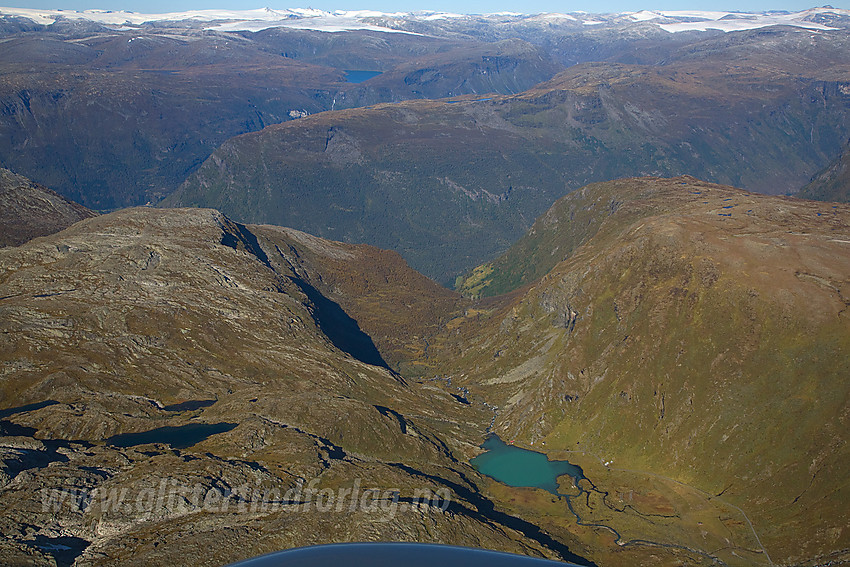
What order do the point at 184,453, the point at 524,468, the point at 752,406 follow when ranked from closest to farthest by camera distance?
the point at 184,453, the point at 752,406, the point at 524,468

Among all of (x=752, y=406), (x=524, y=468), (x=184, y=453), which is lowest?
(x=524, y=468)

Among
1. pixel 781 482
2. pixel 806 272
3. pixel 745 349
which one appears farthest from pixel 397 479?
pixel 806 272

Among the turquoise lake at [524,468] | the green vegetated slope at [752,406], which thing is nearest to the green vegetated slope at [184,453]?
the turquoise lake at [524,468]

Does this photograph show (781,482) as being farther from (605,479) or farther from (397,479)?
(397,479)

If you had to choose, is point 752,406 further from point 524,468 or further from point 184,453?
point 184,453

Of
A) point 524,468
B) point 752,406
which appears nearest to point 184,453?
point 524,468

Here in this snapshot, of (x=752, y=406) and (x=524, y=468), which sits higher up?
(x=752, y=406)

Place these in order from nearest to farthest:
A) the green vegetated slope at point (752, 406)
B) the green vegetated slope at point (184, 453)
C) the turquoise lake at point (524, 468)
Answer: the green vegetated slope at point (184, 453) < the green vegetated slope at point (752, 406) < the turquoise lake at point (524, 468)

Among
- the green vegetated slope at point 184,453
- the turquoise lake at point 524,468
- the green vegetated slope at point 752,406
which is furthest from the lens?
the turquoise lake at point 524,468

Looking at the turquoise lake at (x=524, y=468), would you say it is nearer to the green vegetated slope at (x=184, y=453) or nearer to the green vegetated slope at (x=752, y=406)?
the green vegetated slope at (x=752, y=406)
